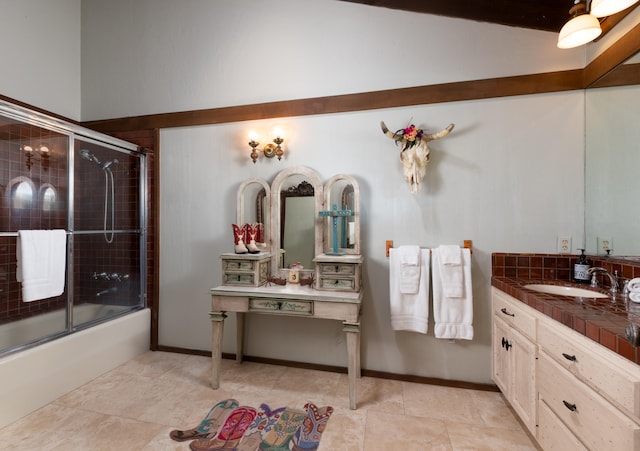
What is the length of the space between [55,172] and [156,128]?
934mm

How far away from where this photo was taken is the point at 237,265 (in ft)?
7.41

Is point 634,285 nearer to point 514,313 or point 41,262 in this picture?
point 514,313

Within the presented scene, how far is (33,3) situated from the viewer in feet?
9.06

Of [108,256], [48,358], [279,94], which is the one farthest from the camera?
[108,256]

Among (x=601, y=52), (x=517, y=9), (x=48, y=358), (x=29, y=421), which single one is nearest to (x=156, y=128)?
(x=48, y=358)

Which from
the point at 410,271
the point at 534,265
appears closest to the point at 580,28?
the point at 534,265

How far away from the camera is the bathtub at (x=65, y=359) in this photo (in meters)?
1.80

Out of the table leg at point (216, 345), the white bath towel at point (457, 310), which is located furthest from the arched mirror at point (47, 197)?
the white bath towel at point (457, 310)

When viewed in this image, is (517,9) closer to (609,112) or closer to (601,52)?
(601,52)

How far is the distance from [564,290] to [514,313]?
383 mm

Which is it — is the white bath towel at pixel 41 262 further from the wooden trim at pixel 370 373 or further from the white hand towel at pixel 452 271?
the white hand towel at pixel 452 271

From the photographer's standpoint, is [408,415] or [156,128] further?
[156,128]

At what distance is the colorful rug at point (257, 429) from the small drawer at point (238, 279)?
32.9 inches

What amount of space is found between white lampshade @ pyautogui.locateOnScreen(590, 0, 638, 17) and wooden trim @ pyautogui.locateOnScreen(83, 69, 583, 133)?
0.66 metres
